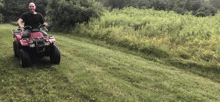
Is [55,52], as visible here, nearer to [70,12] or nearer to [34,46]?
[34,46]

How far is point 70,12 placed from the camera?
13734 millimetres

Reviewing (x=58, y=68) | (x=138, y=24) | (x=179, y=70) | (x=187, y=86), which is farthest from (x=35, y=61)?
(x=138, y=24)

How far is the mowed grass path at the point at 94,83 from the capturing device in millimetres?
3385

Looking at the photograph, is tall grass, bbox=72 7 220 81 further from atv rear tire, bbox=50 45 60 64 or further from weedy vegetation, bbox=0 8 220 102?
atv rear tire, bbox=50 45 60 64

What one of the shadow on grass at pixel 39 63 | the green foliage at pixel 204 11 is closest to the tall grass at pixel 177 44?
the shadow on grass at pixel 39 63

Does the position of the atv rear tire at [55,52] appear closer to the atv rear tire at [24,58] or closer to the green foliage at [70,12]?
the atv rear tire at [24,58]

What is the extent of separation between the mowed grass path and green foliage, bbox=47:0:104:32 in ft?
28.8

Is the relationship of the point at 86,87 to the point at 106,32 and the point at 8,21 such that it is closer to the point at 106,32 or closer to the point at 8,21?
the point at 106,32

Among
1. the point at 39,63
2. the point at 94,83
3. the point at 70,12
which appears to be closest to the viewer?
the point at 94,83

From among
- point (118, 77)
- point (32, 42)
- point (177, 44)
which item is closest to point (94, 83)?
point (118, 77)

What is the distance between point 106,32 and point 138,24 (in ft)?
Result: 10.1

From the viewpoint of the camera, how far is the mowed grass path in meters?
3.38

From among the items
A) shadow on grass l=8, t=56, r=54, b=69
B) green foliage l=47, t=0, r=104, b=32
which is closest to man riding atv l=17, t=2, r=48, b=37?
shadow on grass l=8, t=56, r=54, b=69

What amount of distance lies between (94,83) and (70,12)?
11.3 meters
